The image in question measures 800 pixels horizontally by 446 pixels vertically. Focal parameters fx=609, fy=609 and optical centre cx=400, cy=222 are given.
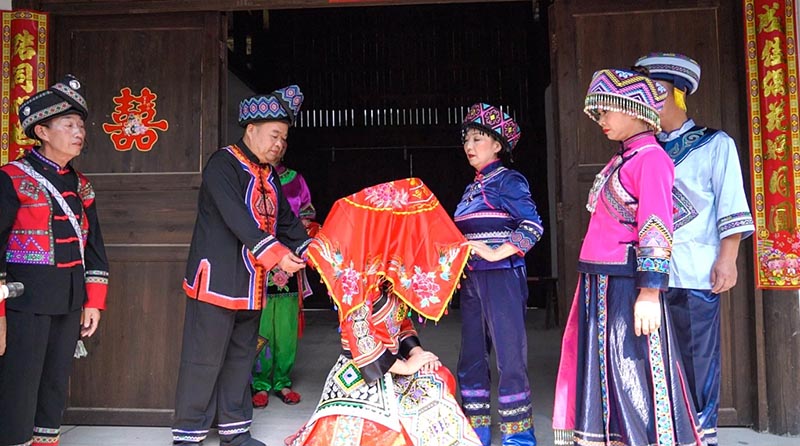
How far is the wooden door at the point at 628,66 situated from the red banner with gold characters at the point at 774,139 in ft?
0.28

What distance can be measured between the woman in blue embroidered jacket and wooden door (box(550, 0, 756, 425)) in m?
0.44

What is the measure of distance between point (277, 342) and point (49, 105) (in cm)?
185

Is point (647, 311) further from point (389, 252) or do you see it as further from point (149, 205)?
point (149, 205)

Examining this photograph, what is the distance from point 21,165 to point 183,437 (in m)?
1.24

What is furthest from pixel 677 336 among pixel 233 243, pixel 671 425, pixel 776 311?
pixel 233 243

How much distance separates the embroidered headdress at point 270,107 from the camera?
2.59 metres

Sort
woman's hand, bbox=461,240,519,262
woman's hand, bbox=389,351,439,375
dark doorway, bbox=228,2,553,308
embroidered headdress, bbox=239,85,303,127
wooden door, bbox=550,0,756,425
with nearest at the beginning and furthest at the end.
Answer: woman's hand, bbox=389,351,439,375 < woman's hand, bbox=461,240,519,262 < embroidered headdress, bbox=239,85,303,127 < wooden door, bbox=550,0,756,425 < dark doorway, bbox=228,2,553,308

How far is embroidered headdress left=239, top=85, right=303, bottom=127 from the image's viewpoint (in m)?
2.59

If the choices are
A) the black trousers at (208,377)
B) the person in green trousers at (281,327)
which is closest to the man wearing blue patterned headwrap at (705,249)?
the black trousers at (208,377)

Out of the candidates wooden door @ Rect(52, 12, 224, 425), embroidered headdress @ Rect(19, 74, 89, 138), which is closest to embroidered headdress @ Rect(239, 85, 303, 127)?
wooden door @ Rect(52, 12, 224, 425)

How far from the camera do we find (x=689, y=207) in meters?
2.19

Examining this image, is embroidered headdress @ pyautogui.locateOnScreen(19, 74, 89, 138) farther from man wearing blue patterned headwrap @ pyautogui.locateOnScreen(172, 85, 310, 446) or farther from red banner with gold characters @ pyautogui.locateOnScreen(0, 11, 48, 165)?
red banner with gold characters @ pyautogui.locateOnScreen(0, 11, 48, 165)

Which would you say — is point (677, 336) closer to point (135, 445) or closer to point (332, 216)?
point (332, 216)

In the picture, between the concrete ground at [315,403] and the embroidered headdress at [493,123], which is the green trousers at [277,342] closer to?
the concrete ground at [315,403]
